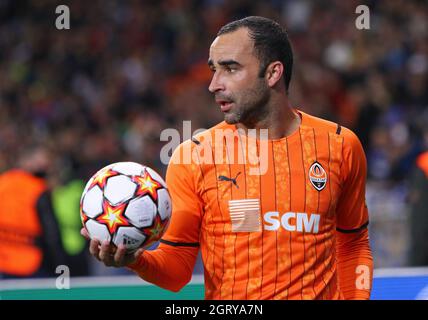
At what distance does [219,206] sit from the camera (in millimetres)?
3896

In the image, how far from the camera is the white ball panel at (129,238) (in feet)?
11.8

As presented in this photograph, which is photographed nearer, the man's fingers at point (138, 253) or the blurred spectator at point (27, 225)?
the man's fingers at point (138, 253)

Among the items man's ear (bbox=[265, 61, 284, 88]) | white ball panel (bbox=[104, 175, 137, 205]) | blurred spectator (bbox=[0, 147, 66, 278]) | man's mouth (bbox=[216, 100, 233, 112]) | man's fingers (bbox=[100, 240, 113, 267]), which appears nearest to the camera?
man's fingers (bbox=[100, 240, 113, 267])

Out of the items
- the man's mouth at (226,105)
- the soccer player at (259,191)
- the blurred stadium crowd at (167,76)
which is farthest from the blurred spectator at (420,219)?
the man's mouth at (226,105)

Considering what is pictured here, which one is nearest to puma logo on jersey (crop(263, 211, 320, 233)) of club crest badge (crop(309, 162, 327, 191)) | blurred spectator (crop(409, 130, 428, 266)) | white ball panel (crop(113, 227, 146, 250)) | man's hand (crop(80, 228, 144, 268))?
club crest badge (crop(309, 162, 327, 191))

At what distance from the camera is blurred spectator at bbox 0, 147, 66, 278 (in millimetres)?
7953

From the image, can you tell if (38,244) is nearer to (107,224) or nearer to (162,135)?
(162,135)

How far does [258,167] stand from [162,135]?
23.6ft

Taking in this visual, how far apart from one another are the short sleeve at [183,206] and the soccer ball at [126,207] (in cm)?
13

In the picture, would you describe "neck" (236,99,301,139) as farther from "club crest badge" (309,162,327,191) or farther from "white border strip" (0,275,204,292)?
"white border strip" (0,275,204,292)

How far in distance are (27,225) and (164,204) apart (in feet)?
14.9

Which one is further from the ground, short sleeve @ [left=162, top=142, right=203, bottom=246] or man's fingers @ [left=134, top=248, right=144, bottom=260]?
short sleeve @ [left=162, top=142, right=203, bottom=246]

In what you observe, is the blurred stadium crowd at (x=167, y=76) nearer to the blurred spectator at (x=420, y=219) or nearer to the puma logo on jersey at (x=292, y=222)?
the blurred spectator at (x=420, y=219)

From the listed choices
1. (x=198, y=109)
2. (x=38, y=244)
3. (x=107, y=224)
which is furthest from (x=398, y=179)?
(x=107, y=224)
